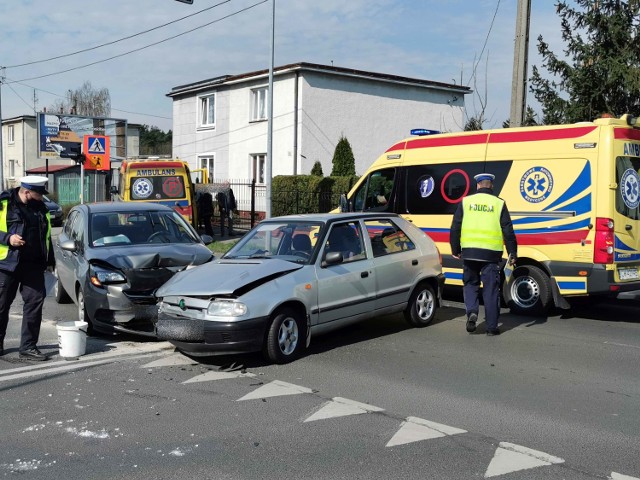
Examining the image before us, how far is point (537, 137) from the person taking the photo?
9648mm

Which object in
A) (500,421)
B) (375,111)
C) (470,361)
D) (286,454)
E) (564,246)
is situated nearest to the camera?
(286,454)

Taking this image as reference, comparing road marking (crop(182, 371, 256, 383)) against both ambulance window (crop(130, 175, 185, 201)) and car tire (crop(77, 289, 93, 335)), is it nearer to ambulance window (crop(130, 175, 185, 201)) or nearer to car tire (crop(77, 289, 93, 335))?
car tire (crop(77, 289, 93, 335))

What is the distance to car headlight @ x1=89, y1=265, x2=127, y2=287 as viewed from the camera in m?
8.00

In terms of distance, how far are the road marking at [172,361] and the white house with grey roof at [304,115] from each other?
20.7 meters

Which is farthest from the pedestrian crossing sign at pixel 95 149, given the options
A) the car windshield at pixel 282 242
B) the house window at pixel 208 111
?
the car windshield at pixel 282 242

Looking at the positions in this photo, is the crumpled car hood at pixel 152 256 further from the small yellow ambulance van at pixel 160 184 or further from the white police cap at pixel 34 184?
the small yellow ambulance van at pixel 160 184

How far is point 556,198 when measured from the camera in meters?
9.36

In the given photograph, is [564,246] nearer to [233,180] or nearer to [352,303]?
[352,303]

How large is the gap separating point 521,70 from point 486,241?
668 cm

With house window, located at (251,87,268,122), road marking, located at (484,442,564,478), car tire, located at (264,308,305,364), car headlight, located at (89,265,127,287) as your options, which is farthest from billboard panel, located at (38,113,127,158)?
road marking, located at (484,442,564,478)

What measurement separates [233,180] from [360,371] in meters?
24.9

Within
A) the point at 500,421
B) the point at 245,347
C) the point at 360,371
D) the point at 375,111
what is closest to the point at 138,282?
the point at 245,347

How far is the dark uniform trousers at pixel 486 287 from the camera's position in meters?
8.20

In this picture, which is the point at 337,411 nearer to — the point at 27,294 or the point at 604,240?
the point at 27,294
